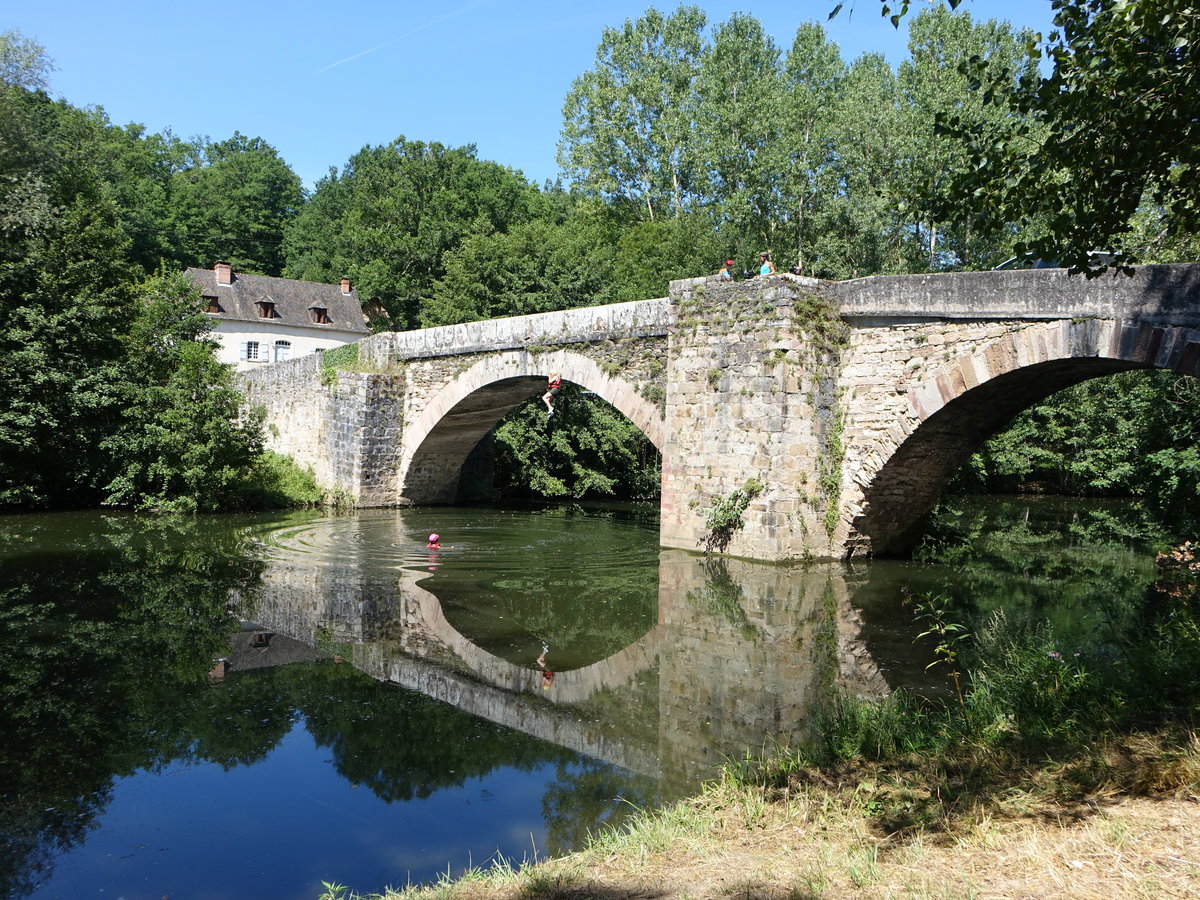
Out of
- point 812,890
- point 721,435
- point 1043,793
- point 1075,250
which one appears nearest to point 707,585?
point 721,435

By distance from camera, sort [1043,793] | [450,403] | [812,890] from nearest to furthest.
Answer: [812,890], [1043,793], [450,403]

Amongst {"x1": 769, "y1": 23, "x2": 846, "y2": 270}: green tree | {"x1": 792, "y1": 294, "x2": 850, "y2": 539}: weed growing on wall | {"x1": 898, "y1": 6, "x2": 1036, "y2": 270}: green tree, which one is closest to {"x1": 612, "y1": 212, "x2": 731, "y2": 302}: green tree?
{"x1": 769, "y1": 23, "x2": 846, "y2": 270}: green tree

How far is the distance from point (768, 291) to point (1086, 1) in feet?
19.5

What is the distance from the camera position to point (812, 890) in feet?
10.3

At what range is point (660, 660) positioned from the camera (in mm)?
7438

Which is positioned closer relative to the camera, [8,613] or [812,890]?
[812,890]

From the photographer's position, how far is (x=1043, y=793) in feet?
12.4

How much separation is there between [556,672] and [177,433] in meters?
11.3

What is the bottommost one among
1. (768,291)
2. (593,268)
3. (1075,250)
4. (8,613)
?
(8,613)

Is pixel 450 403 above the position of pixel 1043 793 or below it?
above

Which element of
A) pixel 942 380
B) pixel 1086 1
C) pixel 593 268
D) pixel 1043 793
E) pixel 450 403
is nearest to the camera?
pixel 1043 793

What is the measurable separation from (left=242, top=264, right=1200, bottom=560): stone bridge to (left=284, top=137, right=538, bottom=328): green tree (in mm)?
18629

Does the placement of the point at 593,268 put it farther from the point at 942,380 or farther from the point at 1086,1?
the point at 1086,1

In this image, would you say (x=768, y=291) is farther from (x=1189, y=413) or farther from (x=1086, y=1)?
(x=1086, y=1)
